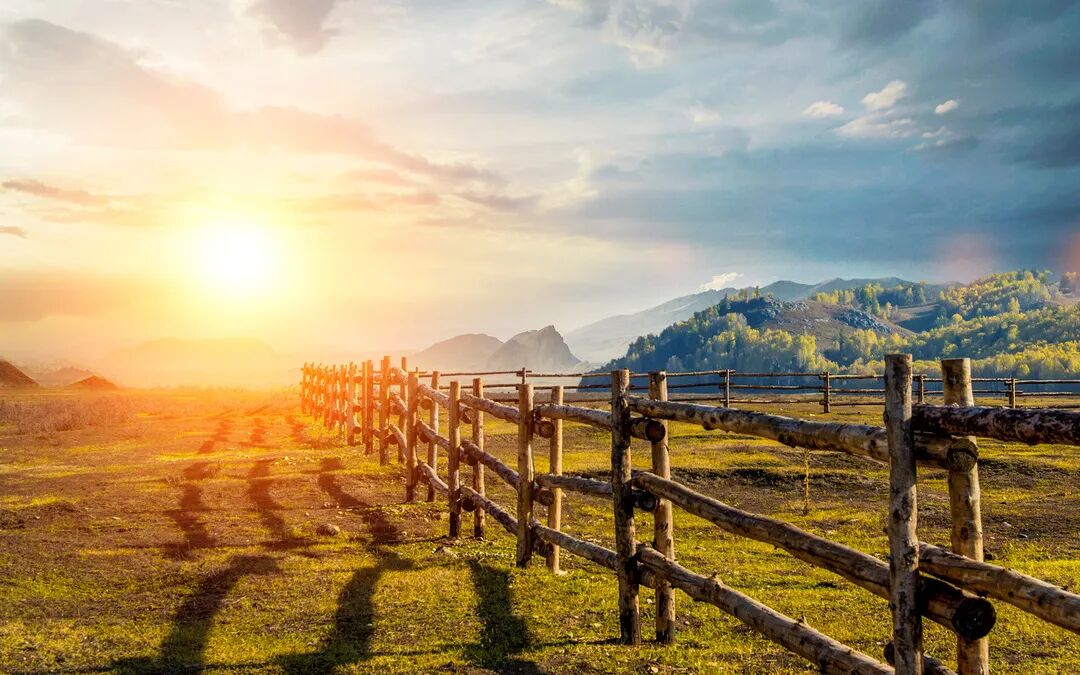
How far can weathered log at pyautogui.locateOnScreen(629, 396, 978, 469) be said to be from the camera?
3889mm

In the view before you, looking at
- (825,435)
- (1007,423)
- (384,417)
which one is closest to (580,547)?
(825,435)

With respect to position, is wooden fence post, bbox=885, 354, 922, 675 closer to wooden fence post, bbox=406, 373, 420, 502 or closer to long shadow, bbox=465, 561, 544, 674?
long shadow, bbox=465, 561, 544, 674

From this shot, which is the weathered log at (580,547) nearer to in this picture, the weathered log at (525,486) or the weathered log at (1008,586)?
the weathered log at (525,486)

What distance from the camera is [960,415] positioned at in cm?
376

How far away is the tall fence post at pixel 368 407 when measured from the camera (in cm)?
2142

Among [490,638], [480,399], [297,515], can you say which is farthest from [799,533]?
[297,515]

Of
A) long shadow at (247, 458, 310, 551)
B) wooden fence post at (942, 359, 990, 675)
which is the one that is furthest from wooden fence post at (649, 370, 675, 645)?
long shadow at (247, 458, 310, 551)

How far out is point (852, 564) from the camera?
445 centimetres

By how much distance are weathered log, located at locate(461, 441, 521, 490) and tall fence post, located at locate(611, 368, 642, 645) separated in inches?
109

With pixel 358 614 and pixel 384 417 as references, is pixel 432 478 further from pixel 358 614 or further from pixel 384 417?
pixel 358 614

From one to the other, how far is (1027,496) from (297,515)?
570 inches

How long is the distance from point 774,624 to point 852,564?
1045 millimetres

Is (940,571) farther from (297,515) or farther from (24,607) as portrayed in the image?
(297,515)

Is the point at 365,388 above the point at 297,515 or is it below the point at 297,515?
above
